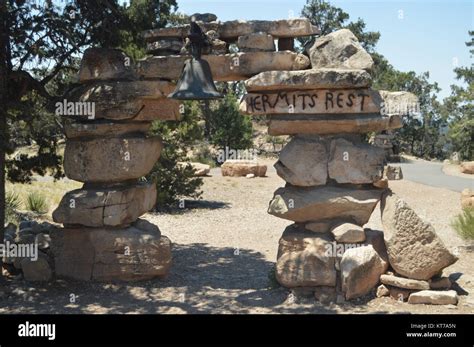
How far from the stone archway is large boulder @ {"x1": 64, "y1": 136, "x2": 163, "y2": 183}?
0.05 feet

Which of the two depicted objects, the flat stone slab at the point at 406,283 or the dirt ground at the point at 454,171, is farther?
the dirt ground at the point at 454,171

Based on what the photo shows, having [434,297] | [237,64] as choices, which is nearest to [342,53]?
[237,64]

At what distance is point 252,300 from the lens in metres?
6.55

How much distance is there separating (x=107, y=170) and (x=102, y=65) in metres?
1.43

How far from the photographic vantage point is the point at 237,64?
21.8 feet

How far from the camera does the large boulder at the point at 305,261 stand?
20.9 feet

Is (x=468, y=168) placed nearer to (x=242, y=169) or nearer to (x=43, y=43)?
(x=242, y=169)

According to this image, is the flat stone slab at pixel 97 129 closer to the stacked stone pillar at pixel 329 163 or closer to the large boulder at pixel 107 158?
the large boulder at pixel 107 158

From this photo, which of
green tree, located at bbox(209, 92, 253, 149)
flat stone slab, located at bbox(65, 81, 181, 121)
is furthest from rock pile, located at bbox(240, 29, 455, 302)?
green tree, located at bbox(209, 92, 253, 149)

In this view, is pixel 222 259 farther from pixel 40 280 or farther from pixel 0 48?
pixel 0 48

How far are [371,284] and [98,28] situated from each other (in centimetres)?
499

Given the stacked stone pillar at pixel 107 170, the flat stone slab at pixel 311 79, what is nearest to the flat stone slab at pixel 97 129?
the stacked stone pillar at pixel 107 170

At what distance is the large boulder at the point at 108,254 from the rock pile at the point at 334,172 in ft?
5.77

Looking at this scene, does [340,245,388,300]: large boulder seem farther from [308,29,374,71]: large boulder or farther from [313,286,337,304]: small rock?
[308,29,374,71]: large boulder
